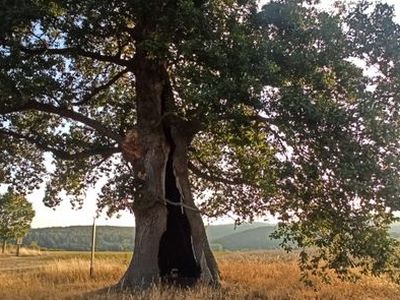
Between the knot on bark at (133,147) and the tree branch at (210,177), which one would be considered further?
the tree branch at (210,177)

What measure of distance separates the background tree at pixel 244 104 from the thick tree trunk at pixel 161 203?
0.03 meters

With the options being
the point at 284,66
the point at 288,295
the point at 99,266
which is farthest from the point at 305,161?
the point at 99,266

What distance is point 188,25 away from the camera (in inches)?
470

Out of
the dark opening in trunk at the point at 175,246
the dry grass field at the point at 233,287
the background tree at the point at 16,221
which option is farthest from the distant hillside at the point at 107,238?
the dark opening in trunk at the point at 175,246

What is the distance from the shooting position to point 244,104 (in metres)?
11.6

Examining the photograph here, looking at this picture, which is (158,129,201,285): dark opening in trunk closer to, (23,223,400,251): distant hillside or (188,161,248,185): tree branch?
(188,161,248,185): tree branch

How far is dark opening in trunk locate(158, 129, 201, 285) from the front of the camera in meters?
15.2

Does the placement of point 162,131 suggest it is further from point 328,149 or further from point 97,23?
point 328,149

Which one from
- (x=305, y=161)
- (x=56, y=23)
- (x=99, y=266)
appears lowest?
(x=99, y=266)

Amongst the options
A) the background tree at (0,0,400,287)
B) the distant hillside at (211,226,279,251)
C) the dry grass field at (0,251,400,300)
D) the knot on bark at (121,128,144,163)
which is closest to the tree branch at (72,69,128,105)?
the background tree at (0,0,400,287)

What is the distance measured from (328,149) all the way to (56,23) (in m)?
7.27

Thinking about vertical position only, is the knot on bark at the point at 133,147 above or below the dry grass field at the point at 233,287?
above

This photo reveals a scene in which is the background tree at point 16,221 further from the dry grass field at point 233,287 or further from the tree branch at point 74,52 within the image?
the tree branch at point 74,52

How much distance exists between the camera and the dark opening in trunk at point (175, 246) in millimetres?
15234
